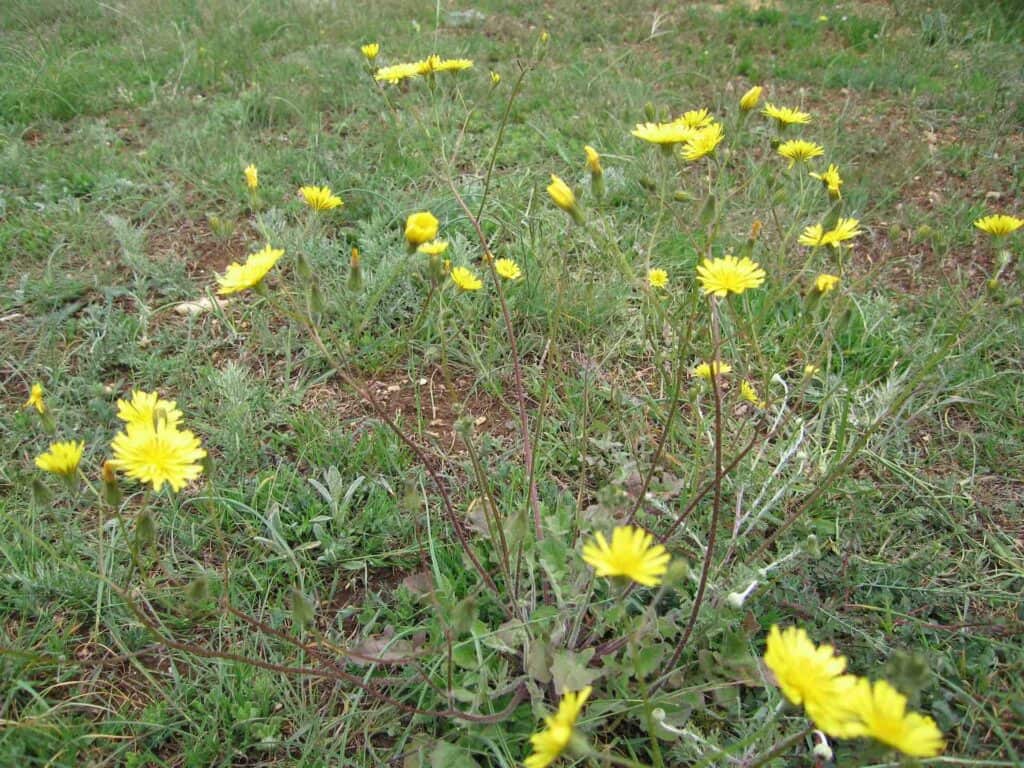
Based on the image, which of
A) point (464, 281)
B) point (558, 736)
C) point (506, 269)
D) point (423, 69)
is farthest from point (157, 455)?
point (423, 69)

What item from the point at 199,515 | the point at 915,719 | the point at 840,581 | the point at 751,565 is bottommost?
the point at 199,515

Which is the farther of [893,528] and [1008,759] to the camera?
[893,528]

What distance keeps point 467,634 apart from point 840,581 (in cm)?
87

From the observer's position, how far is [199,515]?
180cm

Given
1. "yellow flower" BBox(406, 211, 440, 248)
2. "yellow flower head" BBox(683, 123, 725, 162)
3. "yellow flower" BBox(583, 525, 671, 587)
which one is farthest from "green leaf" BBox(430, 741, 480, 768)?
"yellow flower head" BBox(683, 123, 725, 162)

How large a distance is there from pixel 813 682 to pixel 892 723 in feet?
0.32

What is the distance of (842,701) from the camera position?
2.81 ft

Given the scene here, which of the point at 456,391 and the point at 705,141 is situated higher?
the point at 705,141

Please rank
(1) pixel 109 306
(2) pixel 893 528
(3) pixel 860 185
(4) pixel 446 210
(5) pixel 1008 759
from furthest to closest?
(3) pixel 860 185 → (4) pixel 446 210 → (1) pixel 109 306 → (2) pixel 893 528 → (5) pixel 1008 759

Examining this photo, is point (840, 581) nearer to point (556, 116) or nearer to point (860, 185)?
point (860, 185)

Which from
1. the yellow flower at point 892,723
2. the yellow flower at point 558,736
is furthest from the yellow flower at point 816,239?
the yellow flower at point 558,736

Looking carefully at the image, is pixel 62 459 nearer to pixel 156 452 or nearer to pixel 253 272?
pixel 156 452

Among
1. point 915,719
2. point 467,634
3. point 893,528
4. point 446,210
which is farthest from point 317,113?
point 915,719

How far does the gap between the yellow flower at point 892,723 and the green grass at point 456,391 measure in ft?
0.34
